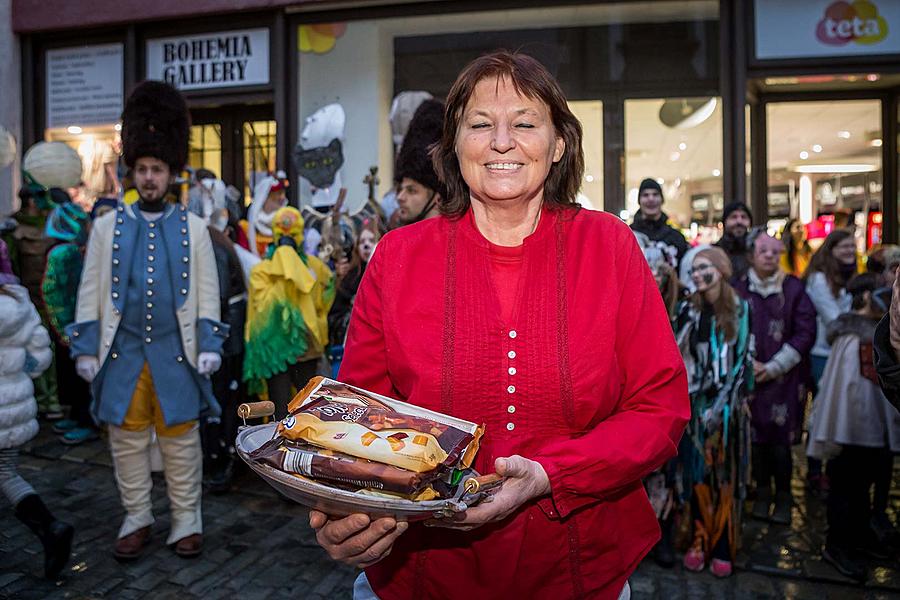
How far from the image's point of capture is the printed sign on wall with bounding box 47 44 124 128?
10352mm

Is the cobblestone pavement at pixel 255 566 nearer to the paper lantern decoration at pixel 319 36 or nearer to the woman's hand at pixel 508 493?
the woman's hand at pixel 508 493

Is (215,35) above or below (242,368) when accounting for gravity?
above

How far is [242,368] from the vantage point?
19.5 feet

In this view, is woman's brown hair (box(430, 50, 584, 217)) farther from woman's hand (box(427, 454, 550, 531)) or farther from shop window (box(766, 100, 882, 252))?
shop window (box(766, 100, 882, 252))

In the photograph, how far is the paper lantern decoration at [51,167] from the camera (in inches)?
315

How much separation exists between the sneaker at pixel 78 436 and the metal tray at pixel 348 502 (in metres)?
6.11

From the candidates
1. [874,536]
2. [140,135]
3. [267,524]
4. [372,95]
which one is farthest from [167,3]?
[874,536]

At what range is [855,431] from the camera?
4.62m

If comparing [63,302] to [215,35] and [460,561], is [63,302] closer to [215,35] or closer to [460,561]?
[215,35]

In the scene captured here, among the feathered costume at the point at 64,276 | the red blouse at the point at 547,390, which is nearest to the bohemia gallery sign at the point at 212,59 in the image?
the feathered costume at the point at 64,276

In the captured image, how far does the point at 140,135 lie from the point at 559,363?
3.72 meters

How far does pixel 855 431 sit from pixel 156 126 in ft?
14.6

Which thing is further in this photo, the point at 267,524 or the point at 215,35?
the point at 215,35

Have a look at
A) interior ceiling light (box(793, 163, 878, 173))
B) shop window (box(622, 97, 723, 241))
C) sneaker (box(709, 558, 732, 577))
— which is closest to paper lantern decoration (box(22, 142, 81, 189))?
shop window (box(622, 97, 723, 241))
